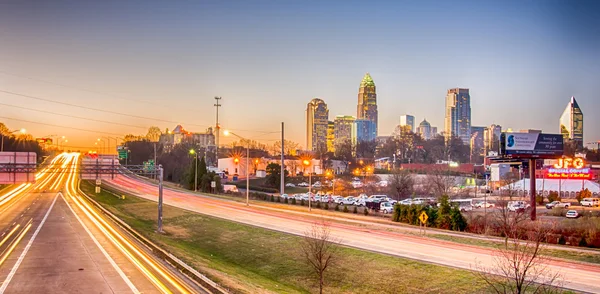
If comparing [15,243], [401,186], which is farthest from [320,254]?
[401,186]

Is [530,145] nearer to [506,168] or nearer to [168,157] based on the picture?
[506,168]

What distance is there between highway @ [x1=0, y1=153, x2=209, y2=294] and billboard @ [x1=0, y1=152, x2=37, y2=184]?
4607 millimetres

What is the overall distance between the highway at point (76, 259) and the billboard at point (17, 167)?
4.61 meters

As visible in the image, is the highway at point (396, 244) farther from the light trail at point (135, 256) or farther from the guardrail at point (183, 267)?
the guardrail at point (183, 267)

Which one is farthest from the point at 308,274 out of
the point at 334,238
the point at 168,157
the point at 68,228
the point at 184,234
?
the point at 168,157

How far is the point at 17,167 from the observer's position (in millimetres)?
46562

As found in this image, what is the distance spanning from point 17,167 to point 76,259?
23.2 metres

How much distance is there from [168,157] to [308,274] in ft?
474

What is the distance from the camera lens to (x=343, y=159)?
197 metres

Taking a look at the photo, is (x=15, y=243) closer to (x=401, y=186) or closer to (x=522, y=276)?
(x=522, y=276)

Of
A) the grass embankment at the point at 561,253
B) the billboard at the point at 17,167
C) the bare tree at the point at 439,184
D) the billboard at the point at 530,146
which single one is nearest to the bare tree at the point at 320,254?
the grass embankment at the point at 561,253

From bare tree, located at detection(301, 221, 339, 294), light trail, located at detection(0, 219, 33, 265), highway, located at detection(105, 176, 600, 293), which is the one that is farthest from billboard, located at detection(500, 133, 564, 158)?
light trail, located at detection(0, 219, 33, 265)

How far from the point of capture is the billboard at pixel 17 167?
44.2 meters

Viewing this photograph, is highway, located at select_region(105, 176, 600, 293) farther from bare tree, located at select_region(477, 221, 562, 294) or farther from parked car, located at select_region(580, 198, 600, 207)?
parked car, located at select_region(580, 198, 600, 207)
